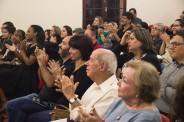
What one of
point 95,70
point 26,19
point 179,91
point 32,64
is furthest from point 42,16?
point 179,91

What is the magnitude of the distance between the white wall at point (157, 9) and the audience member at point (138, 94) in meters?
7.26

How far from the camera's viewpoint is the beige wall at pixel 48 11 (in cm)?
909

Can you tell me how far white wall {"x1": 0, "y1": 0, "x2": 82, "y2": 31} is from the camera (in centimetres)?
909

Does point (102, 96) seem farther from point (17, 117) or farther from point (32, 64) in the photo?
point (32, 64)

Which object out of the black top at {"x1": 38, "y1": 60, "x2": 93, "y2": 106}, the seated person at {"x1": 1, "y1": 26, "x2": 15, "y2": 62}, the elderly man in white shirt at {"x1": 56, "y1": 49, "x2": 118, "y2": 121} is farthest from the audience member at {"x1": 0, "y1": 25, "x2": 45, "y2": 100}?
the elderly man in white shirt at {"x1": 56, "y1": 49, "x2": 118, "y2": 121}

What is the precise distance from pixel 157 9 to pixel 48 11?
117 inches

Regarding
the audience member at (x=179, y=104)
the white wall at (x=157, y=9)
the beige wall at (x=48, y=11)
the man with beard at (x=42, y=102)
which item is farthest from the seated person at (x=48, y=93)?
the white wall at (x=157, y=9)

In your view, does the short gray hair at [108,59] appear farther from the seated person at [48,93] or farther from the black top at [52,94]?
the black top at [52,94]

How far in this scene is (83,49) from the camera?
131 inches

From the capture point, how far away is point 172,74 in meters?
3.00

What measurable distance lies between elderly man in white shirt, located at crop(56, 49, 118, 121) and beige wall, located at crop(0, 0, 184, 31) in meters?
6.47

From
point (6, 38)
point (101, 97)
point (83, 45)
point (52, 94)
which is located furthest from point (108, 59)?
point (6, 38)

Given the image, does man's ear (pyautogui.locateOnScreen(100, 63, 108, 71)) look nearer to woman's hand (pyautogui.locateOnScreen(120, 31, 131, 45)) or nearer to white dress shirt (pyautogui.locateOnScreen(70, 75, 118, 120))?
white dress shirt (pyautogui.locateOnScreen(70, 75, 118, 120))

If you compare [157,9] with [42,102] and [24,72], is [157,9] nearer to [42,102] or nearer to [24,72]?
[24,72]
